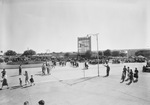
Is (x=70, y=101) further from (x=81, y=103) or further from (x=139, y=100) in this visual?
(x=139, y=100)

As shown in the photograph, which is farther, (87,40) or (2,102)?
(87,40)

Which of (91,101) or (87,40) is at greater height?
(87,40)

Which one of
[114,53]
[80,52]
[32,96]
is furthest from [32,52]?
[32,96]

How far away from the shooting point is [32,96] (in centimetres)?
841

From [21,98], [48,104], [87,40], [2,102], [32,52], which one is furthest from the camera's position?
[32,52]

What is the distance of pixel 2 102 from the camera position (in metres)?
7.43

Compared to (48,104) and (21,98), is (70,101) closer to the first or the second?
(48,104)

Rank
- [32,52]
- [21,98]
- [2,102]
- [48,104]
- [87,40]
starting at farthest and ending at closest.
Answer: [32,52] < [87,40] < [21,98] < [2,102] < [48,104]

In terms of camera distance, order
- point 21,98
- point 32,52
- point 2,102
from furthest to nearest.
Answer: point 32,52
point 21,98
point 2,102

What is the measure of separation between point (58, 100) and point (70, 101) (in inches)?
30.2

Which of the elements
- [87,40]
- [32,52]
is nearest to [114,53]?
[87,40]

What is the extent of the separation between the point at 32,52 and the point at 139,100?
96.3m

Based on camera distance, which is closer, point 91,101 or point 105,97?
point 91,101

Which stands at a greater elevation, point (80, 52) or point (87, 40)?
point (87, 40)
